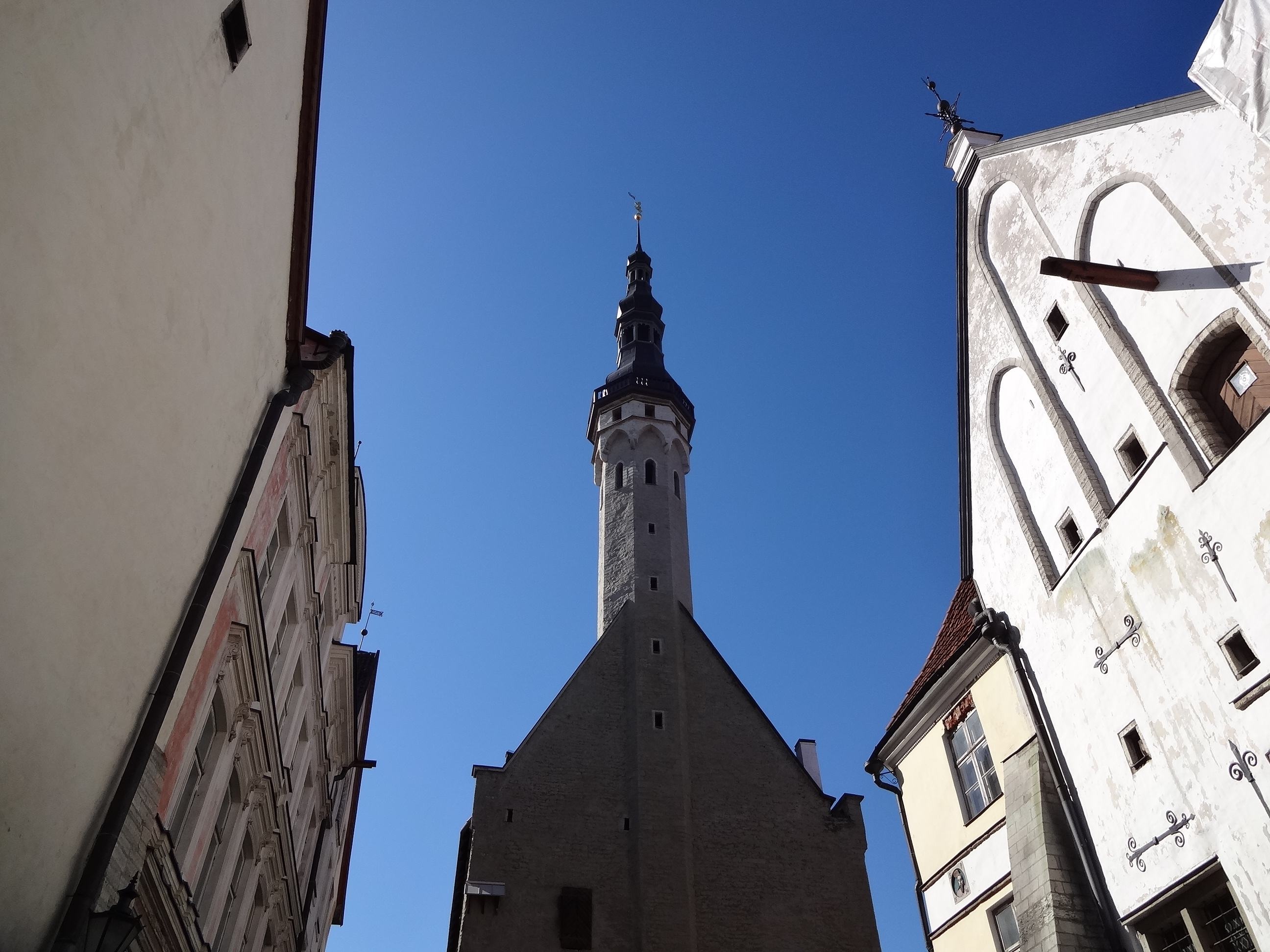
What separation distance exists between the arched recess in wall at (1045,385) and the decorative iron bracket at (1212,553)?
165cm

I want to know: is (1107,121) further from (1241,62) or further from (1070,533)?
(1070,533)

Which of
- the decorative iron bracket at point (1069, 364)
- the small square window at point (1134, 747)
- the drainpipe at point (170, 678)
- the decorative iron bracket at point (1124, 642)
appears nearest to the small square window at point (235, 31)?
the drainpipe at point (170, 678)

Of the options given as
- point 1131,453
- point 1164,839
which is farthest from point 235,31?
point 1164,839

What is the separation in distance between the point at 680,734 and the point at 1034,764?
55.2ft

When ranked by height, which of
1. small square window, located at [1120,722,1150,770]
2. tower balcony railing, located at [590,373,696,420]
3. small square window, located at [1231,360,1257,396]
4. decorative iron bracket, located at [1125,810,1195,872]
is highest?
tower balcony railing, located at [590,373,696,420]

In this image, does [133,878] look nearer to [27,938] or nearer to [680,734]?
[27,938]

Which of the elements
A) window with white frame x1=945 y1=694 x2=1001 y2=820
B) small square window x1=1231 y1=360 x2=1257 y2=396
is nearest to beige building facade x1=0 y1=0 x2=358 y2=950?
window with white frame x1=945 y1=694 x2=1001 y2=820

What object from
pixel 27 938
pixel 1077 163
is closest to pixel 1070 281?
pixel 1077 163

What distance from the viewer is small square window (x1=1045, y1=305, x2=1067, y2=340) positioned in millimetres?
12186

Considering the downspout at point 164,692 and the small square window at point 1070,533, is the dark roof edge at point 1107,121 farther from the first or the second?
the downspout at point 164,692

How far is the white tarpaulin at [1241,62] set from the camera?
28.6 ft

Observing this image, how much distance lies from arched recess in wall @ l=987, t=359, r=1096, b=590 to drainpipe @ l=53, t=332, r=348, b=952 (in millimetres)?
9695

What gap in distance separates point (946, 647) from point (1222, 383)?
6.15m

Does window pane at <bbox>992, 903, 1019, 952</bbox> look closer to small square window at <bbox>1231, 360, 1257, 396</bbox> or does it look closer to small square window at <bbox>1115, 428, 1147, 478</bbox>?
small square window at <bbox>1115, 428, 1147, 478</bbox>
